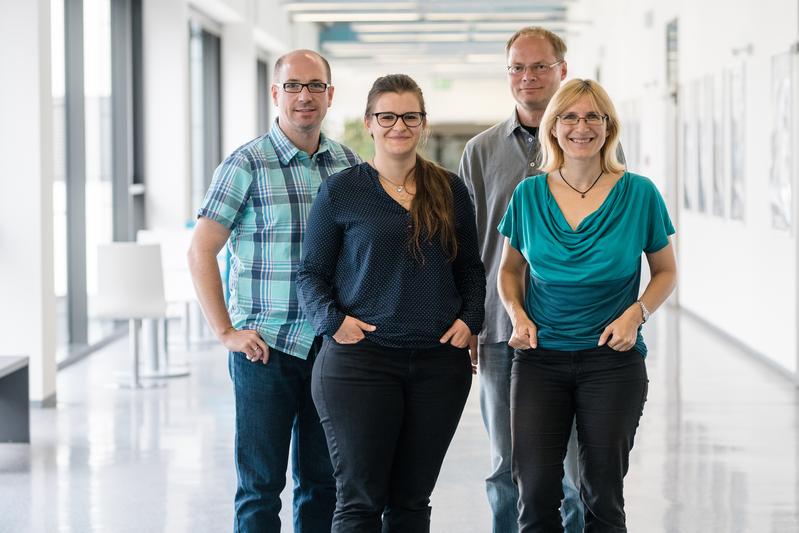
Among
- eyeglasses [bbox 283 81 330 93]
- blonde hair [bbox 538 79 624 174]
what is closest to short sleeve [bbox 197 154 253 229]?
eyeglasses [bbox 283 81 330 93]

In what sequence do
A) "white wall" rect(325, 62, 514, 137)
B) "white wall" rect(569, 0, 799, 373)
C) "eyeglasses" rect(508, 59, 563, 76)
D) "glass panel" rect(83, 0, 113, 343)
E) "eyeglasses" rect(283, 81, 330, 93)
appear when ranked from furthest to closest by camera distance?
"white wall" rect(325, 62, 514, 137) → "glass panel" rect(83, 0, 113, 343) → "white wall" rect(569, 0, 799, 373) → "eyeglasses" rect(508, 59, 563, 76) → "eyeglasses" rect(283, 81, 330, 93)

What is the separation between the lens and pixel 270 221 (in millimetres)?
3346

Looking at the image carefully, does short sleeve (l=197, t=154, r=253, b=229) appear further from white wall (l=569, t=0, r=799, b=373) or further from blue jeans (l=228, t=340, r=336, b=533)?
white wall (l=569, t=0, r=799, b=373)

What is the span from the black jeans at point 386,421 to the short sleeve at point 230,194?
0.50 m

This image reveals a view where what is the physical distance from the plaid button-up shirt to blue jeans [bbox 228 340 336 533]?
0.08 meters

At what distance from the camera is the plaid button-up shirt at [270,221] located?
11.0ft

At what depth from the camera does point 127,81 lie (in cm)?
1089

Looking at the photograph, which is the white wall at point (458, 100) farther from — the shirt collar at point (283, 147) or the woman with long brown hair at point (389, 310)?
the woman with long brown hair at point (389, 310)

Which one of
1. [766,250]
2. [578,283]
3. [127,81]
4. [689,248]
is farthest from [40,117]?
[689,248]

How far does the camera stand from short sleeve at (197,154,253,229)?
3.33 metres

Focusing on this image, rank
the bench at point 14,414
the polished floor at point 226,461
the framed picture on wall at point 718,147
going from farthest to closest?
1. the framed picture on wall at point 718,147
2. the bench at point 14,414
3. the polished floor at point 226,461

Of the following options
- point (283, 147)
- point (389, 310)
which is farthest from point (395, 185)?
point (283, 147)

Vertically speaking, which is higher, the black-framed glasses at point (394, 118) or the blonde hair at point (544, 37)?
the blonde hair at point (544, 37)

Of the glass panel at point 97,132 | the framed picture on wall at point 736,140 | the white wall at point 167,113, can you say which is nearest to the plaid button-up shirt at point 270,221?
the glass panel at point 97,132
